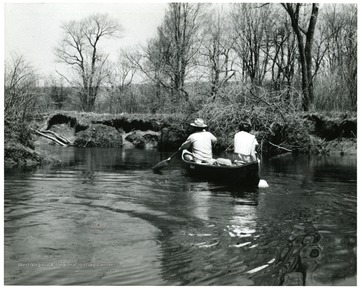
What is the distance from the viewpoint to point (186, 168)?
1218 cm

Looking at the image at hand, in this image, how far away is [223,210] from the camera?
293 inches

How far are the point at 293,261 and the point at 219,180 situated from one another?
5.88 m

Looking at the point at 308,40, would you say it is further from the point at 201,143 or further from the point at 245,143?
the point at 245,143

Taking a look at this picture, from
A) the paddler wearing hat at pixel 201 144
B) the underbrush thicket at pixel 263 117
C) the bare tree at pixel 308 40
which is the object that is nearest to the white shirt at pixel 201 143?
the paddler wearing hat at pixel 201 144

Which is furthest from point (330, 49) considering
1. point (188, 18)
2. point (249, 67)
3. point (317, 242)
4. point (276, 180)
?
point (317, 242)

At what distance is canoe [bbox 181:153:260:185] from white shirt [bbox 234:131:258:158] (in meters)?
0.39

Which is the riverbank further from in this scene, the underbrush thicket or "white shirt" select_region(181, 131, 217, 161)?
"white shirt" select_region(181, 131, 217, 161)

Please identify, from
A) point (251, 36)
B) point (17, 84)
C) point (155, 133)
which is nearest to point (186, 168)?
point (17, 84)

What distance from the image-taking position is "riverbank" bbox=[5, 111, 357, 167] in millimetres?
14297

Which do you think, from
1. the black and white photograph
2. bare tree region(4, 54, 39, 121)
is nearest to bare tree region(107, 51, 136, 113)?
the black and white photograph

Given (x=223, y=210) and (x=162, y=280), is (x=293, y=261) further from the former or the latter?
(x=223, y=210)

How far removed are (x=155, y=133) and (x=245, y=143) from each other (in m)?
18.1

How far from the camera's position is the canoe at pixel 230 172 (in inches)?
380

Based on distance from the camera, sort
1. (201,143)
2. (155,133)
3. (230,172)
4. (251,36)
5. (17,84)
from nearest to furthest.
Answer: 1. (230,172)
2. (201,143)
3. (17,84)
4. (155,133)
5. (251,36)
